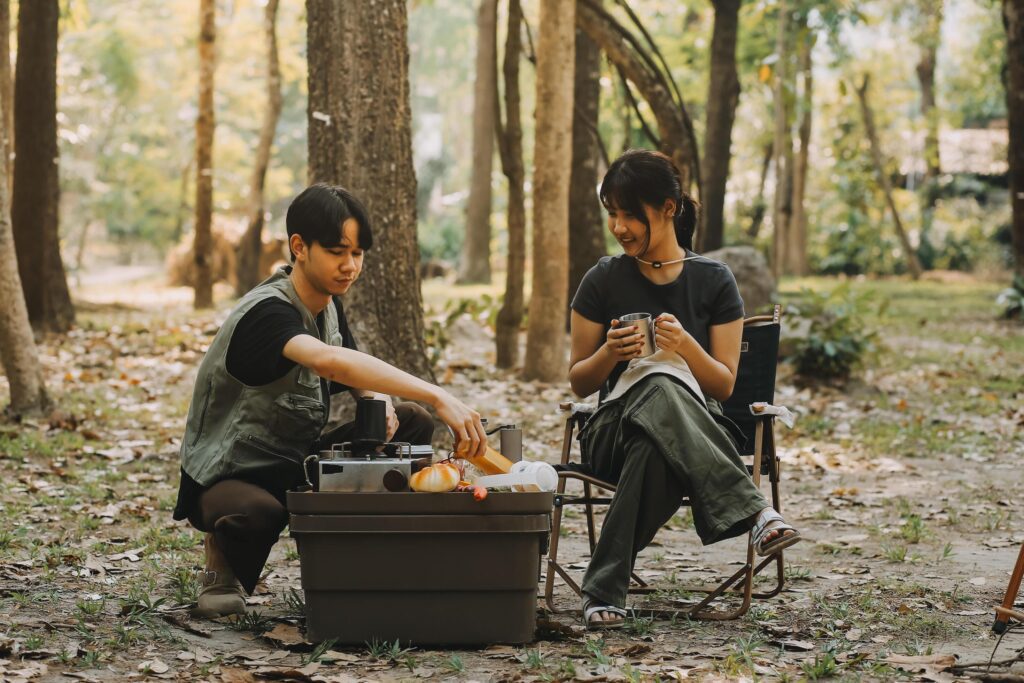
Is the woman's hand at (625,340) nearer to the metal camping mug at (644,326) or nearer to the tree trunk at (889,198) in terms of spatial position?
the metal camping mug at (644,326)

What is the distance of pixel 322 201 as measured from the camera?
12.7 feet

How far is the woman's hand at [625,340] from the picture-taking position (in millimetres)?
4020

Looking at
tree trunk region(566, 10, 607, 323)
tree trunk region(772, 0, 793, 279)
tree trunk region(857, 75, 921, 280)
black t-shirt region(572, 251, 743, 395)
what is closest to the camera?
black t-shirt region(572, 251, 743, 395)

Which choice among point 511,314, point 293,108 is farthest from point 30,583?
point 293,108

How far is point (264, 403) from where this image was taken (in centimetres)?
394

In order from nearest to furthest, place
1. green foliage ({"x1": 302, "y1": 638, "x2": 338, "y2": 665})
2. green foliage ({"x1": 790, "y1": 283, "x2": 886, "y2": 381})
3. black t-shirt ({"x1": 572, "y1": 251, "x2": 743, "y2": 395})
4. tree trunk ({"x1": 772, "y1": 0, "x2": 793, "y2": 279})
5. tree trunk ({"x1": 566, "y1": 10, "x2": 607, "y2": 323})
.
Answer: green foliage ({"x1": 302, "y1": 638, "x2": 338, "y2": 665})
black t-shirt ({"x1": 572, "y1": 251, "x2": 743, "y2": 395})
green foliage ({"x1": 790, "y1": 283, "x2": 886, "y2": 381})
tree trunk ({"x1": 566, "y1": 10, "x2": 607, "y2": 323})
tree trunk ({"x1": 772, "y1": 0, "x2": 793, "y2": 279})

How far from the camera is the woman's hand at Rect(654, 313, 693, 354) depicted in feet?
13.2

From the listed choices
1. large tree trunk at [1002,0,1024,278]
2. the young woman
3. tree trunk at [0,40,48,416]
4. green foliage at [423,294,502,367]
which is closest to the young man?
the young woman

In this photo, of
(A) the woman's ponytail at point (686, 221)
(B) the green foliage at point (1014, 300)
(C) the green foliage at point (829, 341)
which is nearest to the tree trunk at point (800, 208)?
(B) the green foliage at point (1014, 300)

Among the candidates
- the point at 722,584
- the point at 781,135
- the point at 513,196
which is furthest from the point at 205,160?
the point at 722,584

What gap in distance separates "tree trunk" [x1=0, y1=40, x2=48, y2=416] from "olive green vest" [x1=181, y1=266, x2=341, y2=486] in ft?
11.3

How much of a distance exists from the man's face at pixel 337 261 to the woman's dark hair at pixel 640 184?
890 millimetres

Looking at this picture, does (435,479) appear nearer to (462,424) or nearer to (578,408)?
(462,424)

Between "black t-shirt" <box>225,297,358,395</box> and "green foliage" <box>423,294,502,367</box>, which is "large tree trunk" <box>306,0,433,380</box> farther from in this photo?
"black t-shirt" <box>225,297,358,395</box>
